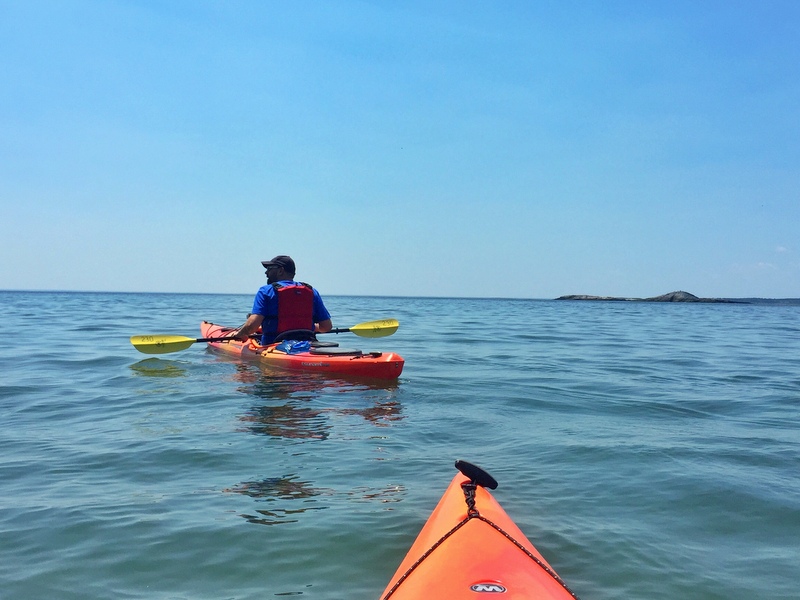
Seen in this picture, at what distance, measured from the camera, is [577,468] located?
5.03 metres

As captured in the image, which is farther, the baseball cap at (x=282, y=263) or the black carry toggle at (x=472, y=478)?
the baseball cap at (x=282, y=263)

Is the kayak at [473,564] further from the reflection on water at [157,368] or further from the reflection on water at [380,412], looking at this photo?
the reflection on water at [157,368]

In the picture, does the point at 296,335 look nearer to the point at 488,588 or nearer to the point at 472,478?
the point at 472,478

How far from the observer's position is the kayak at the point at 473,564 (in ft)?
7.66

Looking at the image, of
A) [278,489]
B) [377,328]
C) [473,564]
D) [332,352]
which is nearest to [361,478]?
[278,489]

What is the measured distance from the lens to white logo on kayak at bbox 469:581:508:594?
229cm

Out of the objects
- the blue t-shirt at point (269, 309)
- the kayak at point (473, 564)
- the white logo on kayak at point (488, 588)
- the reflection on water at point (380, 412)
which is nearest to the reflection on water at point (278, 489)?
the kayak at point (473, 564)

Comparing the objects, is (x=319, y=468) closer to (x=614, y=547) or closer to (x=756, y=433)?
(x=614, y=547)

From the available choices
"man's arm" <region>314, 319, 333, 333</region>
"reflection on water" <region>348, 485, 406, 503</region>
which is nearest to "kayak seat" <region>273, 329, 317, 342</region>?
"man's arm" <region>314, 319, 333, 333</region>

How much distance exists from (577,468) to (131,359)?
9.48 metres

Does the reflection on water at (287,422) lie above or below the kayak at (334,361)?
below

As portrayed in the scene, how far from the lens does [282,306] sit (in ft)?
30.5

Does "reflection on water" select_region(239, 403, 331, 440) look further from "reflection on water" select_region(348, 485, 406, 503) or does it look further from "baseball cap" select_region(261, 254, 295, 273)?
"baseball cap" select_region(261, 254, 295, 273)

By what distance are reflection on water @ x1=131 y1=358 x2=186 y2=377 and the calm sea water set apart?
0.53ft
